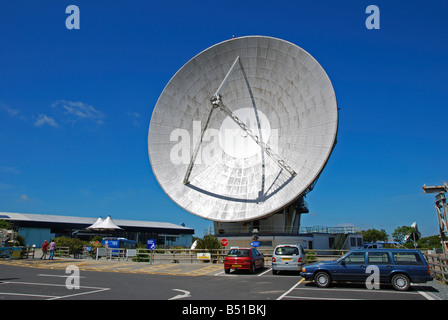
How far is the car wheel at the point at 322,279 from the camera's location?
13414 mm

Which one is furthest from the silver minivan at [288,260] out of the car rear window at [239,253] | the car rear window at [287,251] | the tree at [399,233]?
the tree at [399,233]

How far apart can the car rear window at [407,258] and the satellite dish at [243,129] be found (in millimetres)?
12277

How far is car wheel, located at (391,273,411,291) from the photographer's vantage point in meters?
12.5

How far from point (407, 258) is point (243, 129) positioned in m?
19.0

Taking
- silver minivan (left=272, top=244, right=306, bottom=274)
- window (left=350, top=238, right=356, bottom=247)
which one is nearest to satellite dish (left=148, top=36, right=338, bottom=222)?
silver minivan (left=272, top=244, right=306, bottom=274)

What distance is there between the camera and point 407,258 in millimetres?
12820

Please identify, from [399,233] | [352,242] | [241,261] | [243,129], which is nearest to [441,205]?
[241,261]

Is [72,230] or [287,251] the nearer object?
[287,251]

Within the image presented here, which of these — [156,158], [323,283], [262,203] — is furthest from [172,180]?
[323,283]

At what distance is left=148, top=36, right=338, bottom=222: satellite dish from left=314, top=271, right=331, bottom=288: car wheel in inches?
476

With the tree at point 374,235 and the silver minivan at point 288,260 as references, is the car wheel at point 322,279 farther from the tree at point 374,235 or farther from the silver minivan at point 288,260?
the tree at point 374,235

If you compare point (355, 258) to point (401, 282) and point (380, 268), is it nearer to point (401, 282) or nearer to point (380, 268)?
point (380, 268)

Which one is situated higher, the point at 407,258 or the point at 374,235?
the point at 407,258
